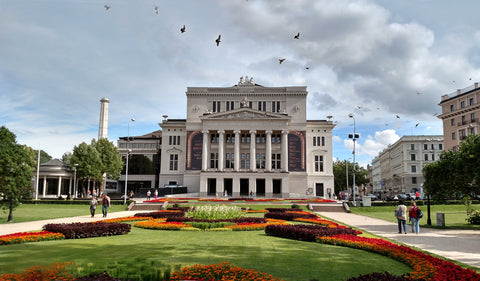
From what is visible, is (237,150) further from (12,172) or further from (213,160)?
(12,172)

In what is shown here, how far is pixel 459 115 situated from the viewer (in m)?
66.8

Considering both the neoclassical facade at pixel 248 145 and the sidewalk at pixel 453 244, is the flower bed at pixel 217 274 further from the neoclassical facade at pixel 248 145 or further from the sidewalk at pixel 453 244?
the neoclassical facade at pixel 248 145

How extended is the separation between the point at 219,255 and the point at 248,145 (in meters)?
61.1

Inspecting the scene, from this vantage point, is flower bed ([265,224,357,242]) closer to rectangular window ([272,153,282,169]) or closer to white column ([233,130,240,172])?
white column ([233,130,240,172])

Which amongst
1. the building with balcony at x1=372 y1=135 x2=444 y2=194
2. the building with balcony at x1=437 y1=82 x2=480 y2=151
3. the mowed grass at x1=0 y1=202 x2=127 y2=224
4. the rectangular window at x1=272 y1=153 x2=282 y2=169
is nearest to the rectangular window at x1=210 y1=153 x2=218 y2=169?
the rectangular window at x1=272 y1=153 x2=282 y2=169

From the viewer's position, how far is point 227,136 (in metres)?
73.3

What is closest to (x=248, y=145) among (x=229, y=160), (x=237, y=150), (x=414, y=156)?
(x=237, y=150)

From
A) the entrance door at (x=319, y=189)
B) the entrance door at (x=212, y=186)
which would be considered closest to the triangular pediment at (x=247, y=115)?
the entrance door at (x=212, y=186)

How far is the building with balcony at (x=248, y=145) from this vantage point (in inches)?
2692

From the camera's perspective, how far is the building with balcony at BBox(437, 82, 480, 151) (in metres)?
62.4

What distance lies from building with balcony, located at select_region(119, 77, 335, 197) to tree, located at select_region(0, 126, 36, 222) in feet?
135

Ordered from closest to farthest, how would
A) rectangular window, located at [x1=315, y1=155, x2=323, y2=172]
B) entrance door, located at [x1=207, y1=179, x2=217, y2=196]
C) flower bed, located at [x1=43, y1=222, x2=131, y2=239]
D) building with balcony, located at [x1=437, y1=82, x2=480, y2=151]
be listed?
flower bed, located at [x1=43, y1=222, x2=131, y2=239] < building with balcony, located at [x1=437, y1=82, x2=480, y2=151] < entrance door, located at [x1=207, y1=179, x2=217, y2=196] < rectangular window, located at [x1=315, y1=155, x2=323, y2=172]

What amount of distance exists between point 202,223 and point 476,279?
14.4 meters

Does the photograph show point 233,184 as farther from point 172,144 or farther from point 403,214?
point 403,214
